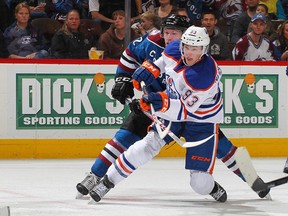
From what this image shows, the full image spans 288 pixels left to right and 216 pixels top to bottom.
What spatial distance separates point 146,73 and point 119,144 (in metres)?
0.51

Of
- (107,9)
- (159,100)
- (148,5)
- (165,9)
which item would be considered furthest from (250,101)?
(159,100)

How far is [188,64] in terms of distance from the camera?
15.8ft

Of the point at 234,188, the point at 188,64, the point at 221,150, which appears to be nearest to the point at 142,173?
the point at 234,188

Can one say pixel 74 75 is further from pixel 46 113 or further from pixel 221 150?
pixel 221 150

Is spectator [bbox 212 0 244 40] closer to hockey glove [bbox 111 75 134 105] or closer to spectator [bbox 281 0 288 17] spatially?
spectator [bbox 281 0 288 17]

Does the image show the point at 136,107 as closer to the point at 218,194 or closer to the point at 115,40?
the point at 218,194

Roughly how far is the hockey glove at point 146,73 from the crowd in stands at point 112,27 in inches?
95.6

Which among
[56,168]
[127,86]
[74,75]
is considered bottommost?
[56,168]

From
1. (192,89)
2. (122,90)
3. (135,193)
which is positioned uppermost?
(192,89)

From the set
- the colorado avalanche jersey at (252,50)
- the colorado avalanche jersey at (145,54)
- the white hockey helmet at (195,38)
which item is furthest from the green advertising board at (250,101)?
the white hockey helmet at (195,38)

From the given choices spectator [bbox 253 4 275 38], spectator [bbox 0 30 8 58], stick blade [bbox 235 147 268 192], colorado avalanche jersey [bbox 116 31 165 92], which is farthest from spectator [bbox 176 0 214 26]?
stick blade [bbox 235 147 268 192]

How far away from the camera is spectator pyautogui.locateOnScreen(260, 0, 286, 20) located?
8664 mm

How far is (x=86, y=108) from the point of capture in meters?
7.63

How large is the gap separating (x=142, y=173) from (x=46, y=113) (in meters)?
1.26
